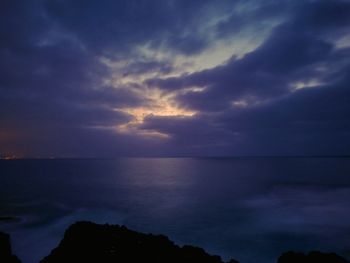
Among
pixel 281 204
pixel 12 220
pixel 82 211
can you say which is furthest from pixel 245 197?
pixel 12 220

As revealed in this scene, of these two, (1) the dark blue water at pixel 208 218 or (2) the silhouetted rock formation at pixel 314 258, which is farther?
(1) the dark blue water at pixel 208 218

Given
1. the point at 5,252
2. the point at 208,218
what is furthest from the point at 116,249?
the point at 208,218

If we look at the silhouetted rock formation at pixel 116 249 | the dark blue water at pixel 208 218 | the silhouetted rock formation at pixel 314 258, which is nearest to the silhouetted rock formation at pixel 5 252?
the silhouetted rock formation at pixel 116 249

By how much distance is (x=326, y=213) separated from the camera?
32719 millimetres

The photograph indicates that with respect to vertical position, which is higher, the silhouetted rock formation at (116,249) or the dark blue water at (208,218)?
the silhouetted rock formation at (116,249)

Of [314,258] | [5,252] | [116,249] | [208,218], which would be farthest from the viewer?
[208,218]

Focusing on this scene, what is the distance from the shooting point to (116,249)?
11875mm

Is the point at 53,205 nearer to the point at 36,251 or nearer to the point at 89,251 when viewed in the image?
the point at 36,251

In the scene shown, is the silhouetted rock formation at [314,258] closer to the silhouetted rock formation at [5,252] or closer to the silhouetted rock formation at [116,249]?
the silhouetted rock formation at [116,249]

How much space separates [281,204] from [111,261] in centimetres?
3488

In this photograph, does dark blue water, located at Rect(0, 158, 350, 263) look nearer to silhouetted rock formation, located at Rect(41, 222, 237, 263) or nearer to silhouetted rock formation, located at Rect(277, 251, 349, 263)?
silhouetted rock formation, located at Rect(277, 251, 349, 263)

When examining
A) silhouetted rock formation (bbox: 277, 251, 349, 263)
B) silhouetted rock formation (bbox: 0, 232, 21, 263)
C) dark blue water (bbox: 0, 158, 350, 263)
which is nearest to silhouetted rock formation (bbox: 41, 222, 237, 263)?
silhouetted rock formation (bbox: 0, 232, 21, 263)

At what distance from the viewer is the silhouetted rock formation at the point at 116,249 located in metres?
11.2

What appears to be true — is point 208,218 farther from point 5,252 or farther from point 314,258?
point 5,252
